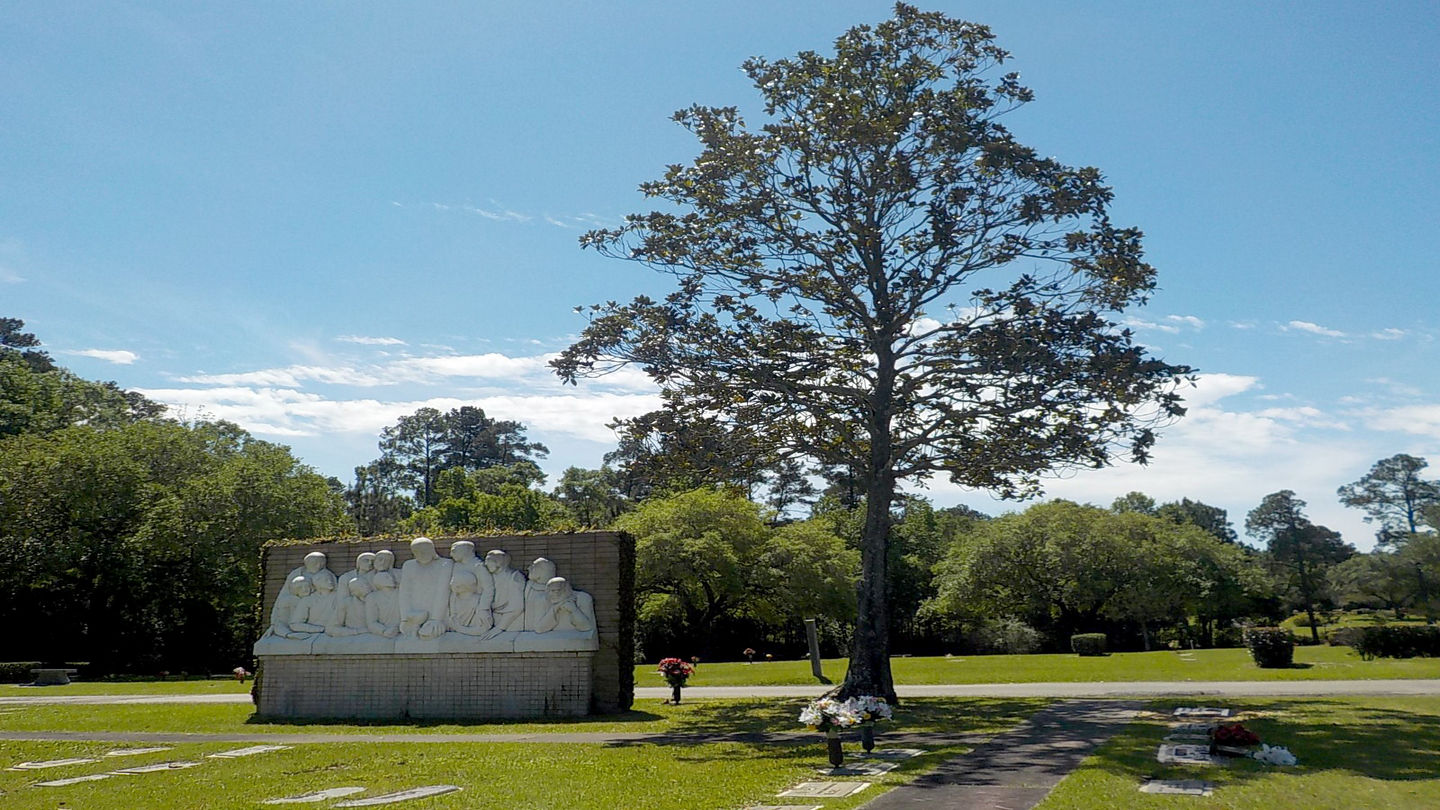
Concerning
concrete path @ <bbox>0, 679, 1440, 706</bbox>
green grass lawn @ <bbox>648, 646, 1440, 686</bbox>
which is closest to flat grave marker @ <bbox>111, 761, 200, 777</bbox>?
concrete path @ <bbox>0, 679, 1440, 706</bbox>

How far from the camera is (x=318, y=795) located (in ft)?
34.4

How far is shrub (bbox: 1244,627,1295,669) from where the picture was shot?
82.7ft

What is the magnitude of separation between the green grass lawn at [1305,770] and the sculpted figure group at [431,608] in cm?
961

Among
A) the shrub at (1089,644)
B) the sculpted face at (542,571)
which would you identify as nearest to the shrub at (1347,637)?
the shrub at (1089,644)

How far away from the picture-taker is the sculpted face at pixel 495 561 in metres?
18.3

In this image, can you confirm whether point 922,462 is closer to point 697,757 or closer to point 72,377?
point 697,757

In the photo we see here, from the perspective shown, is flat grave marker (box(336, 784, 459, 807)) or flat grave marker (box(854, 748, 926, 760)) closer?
flat grave marker (box(336, 784, 459, 807))

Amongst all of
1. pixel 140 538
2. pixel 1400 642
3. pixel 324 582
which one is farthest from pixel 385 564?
pixel 1400 642

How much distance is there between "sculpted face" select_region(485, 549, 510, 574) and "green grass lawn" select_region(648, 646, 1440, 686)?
373 inches

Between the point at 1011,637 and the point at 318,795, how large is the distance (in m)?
38.8

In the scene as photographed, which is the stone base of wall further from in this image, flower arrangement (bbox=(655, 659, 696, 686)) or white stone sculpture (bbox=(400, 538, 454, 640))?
flower arrangement (bbox=(655, 659, 696, 686))

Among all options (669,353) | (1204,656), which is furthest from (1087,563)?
(669,353)

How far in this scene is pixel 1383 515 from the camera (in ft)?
255

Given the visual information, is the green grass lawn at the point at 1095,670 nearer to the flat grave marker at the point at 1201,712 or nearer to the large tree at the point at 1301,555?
the flat grave marker at the point at 1201,712
